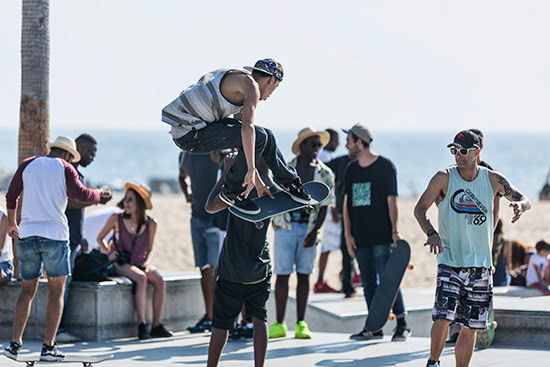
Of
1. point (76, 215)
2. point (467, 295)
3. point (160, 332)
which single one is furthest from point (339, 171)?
point (467, 295)

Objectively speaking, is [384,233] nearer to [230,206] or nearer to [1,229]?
[230,206]

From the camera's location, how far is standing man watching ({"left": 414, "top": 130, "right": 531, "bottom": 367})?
7.05 meters

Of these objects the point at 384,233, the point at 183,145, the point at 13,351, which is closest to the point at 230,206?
the point at 183,145

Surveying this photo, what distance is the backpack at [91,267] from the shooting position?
9.84 metres

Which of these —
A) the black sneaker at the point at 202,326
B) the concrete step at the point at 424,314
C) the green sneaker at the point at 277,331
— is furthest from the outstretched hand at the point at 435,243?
the black sneaker at the point at 202,326

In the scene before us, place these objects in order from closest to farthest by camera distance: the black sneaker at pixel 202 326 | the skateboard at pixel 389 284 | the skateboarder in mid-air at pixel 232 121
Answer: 1. the skateboarder in mid-air at pixel 232 121
2. the skateboard at pixel 389 284
3. the black sneaker at pixel 202 326

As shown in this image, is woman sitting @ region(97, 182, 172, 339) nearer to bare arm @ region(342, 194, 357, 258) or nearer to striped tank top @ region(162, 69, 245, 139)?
bare arm @ region(342, 194, 357, 258)

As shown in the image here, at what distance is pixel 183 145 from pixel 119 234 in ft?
11.0

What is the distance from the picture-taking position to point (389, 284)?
9.34 m

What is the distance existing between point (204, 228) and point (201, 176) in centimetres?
55

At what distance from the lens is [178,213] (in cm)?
3353

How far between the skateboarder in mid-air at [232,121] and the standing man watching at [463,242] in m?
1.25

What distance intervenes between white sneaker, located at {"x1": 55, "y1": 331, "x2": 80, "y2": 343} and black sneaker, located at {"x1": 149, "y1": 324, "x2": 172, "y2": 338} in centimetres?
79

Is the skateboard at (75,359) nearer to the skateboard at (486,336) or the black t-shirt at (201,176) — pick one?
the black t-shirt at (201,176)
